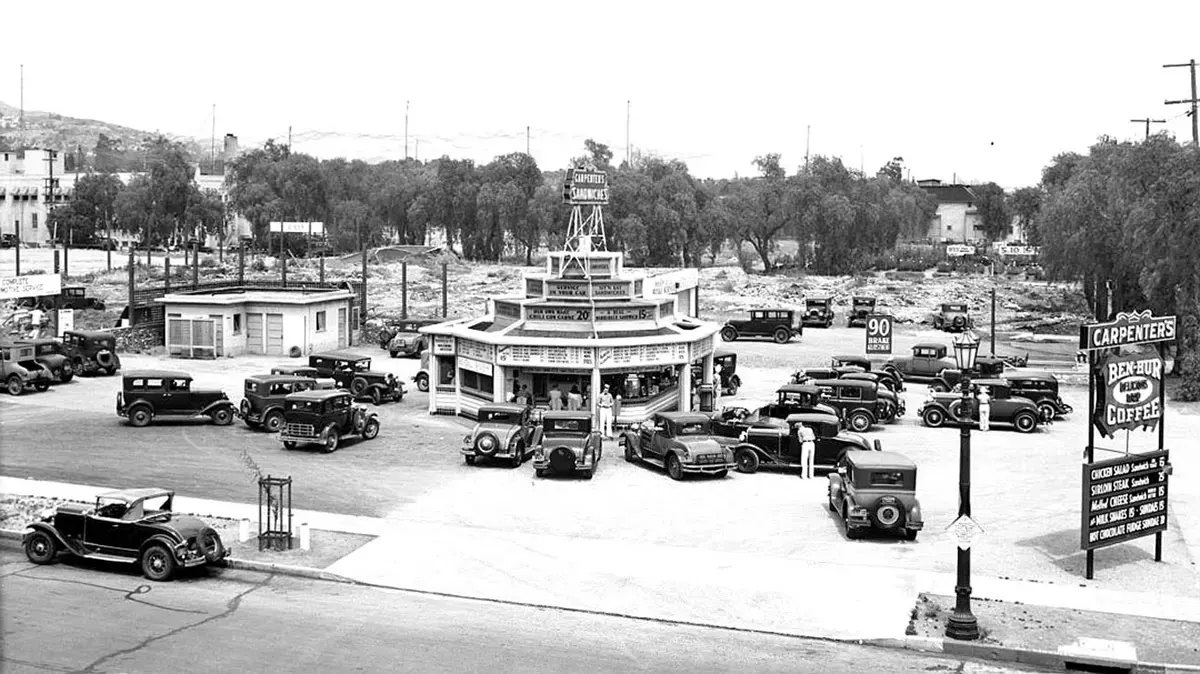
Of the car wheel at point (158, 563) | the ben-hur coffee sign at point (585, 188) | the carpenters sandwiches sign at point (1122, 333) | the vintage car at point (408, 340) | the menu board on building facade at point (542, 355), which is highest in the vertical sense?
the ben-hur coffee sign at point (585, 188)

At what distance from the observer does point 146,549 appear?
862 inches

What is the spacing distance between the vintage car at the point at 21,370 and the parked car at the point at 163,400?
780 centimetres

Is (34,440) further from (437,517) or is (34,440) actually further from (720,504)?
(720,504)

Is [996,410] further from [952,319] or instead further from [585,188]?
[952,319]

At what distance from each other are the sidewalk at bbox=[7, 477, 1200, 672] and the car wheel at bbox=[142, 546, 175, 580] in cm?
259

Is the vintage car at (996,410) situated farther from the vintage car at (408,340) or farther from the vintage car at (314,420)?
the vintage car at (408,340)

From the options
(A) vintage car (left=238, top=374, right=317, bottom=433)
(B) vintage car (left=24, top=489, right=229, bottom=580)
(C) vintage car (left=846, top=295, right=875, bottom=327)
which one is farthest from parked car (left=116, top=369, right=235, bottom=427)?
(C) vintage car (left=846, top=295, right=875, bottom=327)

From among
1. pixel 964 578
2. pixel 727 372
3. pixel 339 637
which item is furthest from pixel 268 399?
pixel 964 578

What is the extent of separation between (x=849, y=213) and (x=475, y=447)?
8576 cm

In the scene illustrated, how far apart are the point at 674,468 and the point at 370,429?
35.1 feet

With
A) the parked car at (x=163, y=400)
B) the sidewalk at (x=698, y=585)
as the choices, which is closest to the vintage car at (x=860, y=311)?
the parked car at (x=163, y=400)

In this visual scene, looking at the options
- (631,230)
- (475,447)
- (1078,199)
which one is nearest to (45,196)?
(631,230)

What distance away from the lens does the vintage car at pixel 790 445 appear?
32.7 m

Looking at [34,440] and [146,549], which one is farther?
[34,440]
